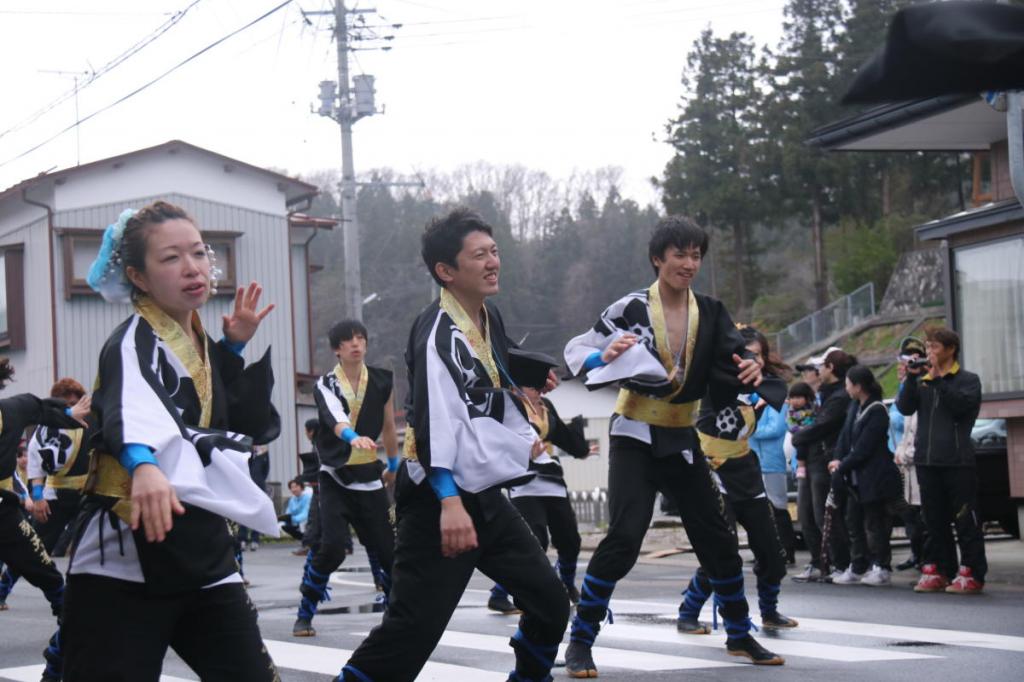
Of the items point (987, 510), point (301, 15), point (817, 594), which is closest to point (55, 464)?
point (817, 594)

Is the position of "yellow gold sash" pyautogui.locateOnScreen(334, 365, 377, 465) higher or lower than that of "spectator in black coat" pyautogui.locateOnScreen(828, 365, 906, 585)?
higher

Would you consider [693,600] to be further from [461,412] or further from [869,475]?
[461,412]

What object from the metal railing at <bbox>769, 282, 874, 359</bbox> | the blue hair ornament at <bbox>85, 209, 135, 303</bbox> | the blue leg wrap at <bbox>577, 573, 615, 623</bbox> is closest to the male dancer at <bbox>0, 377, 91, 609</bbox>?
the blue leg wrap at <bbox>577, 573, 615, 623</bbox>

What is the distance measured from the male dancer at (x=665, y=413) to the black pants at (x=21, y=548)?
3.45 m

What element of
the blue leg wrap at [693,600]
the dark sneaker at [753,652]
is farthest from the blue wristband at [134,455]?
the blue leg wrap at [693,600]

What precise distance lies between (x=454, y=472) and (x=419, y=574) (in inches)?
15.6

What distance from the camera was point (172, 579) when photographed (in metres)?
4.13

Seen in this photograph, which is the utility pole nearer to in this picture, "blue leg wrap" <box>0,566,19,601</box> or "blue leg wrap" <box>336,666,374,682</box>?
"blue leg wrap" <box>0,566,19,601</box>

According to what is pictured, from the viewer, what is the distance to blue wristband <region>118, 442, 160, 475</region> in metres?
4.02

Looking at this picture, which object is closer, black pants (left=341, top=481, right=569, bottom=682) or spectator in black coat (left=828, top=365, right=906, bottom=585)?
black pants (left=341, top=481, right=569, bottom=682)

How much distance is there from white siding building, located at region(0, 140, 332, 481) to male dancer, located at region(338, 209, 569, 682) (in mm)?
26191

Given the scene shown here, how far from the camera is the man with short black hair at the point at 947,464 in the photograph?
11312 mm

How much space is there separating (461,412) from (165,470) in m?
1.41

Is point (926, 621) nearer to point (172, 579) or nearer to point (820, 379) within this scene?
point (820, 379)
